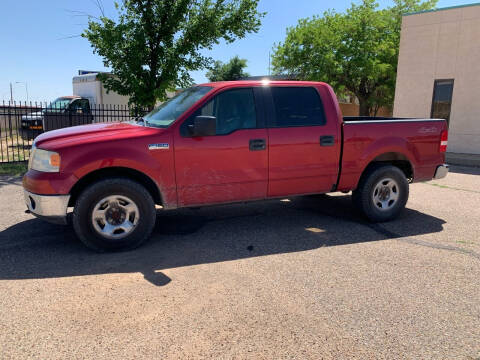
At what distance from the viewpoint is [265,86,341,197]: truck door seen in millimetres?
5102

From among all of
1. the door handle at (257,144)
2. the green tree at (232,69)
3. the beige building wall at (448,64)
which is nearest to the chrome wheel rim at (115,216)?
the door handle at (257,144)

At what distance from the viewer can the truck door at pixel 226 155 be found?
4.67 metres

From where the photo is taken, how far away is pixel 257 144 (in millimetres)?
4949

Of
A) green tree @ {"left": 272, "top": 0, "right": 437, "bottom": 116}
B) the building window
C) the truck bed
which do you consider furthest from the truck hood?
green tree @ {"left": 272, "top": 0, "right": 437, "bottom": 116}

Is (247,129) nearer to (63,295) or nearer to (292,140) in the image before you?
(292,140)

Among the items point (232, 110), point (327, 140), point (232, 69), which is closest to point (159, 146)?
point (232, 110)

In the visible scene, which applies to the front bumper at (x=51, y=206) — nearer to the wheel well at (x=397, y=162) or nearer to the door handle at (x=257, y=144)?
the door handle at (x=257, y=144)

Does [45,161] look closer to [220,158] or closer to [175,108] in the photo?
[175,108]

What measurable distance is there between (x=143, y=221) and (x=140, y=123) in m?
1.41

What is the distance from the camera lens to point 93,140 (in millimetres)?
4328

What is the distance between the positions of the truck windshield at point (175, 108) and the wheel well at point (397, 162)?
8.78 feet

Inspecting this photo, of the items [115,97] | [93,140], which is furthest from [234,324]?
[115,97]

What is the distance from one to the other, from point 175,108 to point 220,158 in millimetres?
936

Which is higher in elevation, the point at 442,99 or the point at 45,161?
the point at 442,99
